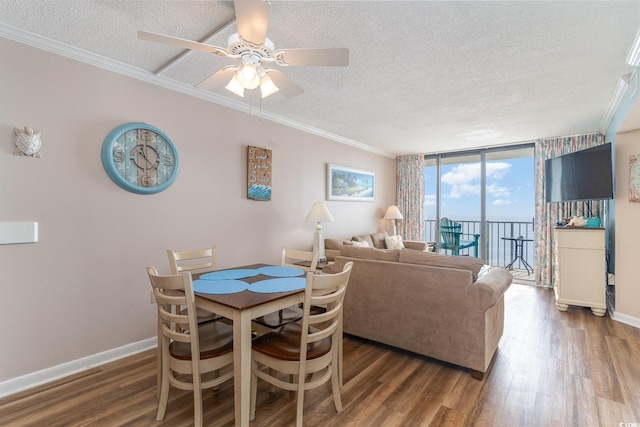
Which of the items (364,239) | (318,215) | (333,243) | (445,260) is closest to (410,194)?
(364,239)

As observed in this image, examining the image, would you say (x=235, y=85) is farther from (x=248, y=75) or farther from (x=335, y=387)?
(x=335, y=387)

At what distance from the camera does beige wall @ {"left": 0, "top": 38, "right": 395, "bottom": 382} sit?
2.15 metres

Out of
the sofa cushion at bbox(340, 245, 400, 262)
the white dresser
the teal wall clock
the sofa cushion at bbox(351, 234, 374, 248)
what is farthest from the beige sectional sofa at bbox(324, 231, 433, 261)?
the teal wall clock

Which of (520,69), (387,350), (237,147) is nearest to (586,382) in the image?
(387,350)

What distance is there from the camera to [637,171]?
3336 mm

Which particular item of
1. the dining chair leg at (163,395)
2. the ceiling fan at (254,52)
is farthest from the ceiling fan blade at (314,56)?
the dining chair leg at (163,395)

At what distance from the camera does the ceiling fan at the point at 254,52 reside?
1.50 metres

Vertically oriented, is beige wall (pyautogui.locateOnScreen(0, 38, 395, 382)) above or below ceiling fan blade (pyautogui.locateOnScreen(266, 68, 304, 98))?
below

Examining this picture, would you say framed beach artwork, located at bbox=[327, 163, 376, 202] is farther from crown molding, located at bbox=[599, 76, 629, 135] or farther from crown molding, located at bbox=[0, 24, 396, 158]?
crown molding, located at bbox=[599, 76, 629, 135]

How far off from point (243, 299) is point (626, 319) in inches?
168

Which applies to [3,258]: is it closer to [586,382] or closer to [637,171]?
[586,382]

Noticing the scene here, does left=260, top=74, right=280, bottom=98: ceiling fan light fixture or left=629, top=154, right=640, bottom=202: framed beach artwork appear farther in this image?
left=629, top=154, right=640, bottom=202: framed beach artwork

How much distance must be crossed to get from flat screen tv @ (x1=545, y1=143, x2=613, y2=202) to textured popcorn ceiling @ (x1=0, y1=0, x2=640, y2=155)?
21.9 inches

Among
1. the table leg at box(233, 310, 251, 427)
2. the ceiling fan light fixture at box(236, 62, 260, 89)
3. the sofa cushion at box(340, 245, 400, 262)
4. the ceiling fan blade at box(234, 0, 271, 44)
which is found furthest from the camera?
the sofa cushion at box(340, 245, 400, 262)
